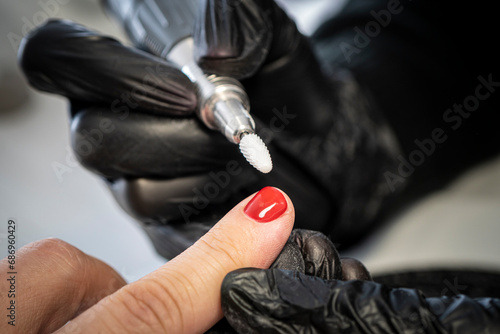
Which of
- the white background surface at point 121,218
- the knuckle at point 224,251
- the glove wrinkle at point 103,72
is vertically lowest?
the white background surface at point 121,218

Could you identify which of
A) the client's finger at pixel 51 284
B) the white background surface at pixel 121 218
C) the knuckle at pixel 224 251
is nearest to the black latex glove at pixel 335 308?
the knuckle at pixel 224 251

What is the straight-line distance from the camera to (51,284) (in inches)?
12.9

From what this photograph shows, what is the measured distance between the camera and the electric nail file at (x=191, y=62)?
36 centimetres

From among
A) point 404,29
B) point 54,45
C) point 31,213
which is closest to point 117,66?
point 54,45

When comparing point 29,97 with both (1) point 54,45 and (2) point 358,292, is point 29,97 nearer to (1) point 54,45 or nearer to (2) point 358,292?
(1) point 54,45

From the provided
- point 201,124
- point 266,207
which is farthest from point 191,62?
point 266,207

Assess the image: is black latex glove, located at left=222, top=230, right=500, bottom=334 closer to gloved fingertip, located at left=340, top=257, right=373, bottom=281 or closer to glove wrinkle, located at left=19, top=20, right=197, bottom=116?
gloved fingertip, located at left=340, top=257, right=373, bottom=281

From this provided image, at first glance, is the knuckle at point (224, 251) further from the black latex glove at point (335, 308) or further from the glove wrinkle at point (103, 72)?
the glove wrinkle at point (103, 72)

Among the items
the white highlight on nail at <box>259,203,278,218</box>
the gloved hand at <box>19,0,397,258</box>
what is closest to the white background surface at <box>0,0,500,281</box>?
the gloved hand at <box>19,0,397,258</box>

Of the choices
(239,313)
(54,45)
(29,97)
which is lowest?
(29,97)

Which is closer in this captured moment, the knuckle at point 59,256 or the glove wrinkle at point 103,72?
the knuckle at point 59,256

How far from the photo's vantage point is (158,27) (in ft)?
1.87

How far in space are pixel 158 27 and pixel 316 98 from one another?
25 cm

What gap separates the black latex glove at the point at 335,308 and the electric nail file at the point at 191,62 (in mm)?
98
